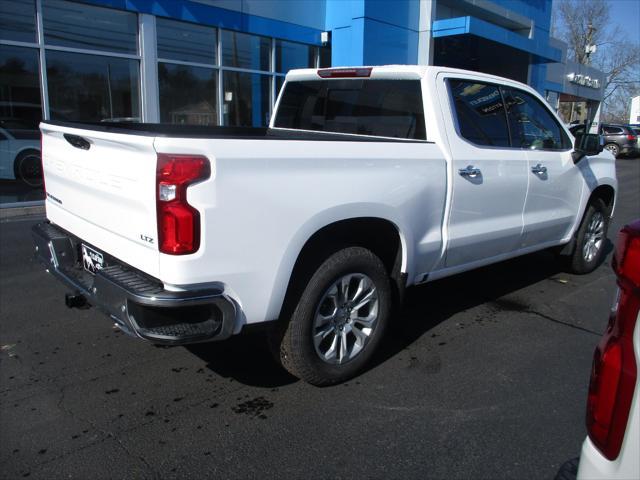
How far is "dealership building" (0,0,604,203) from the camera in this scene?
9953mm

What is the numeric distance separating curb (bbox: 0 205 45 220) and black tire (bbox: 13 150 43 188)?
2.16 ft

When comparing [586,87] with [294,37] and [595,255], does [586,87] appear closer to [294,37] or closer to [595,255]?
[294,37]

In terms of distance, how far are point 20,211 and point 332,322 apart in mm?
8075

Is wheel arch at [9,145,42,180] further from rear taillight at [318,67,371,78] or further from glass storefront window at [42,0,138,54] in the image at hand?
rear taillight at [318,67,371,78]

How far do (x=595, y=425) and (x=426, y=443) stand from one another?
4.95 feet

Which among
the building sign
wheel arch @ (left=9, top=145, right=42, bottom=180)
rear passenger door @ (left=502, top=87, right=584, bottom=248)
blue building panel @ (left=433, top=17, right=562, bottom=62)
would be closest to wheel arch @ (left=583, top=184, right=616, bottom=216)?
rear passenger door @ (left=502, top=87, right=584, bottom=248)

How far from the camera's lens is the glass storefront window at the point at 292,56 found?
14.0 meters

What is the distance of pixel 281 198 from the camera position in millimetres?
2904

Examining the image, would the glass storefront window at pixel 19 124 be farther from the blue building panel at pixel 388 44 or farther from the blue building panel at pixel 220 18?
the blue building panel at pixel 388 44


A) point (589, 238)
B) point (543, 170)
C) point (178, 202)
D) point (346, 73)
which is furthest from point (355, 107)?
point (589, 238)

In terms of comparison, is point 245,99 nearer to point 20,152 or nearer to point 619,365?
point 20,152

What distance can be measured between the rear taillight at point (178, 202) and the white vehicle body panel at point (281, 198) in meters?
0.03

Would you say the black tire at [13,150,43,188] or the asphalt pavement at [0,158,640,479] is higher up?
the black tire at [13,150,43,188]

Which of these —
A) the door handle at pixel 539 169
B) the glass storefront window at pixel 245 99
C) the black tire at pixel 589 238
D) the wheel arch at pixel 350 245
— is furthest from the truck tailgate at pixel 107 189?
the glass storefront window at pixel 245 99
